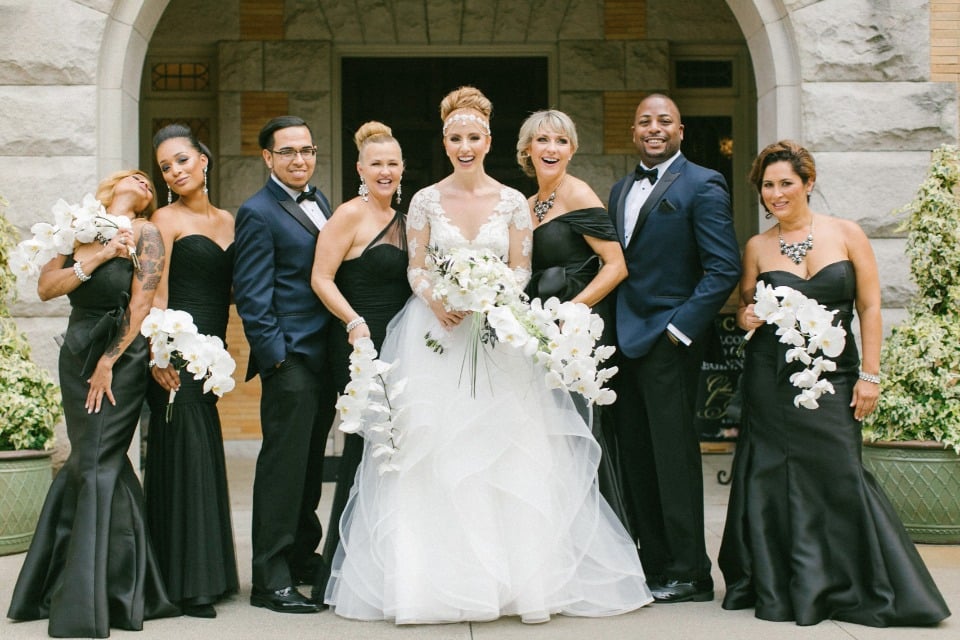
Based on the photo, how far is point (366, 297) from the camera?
541 cm

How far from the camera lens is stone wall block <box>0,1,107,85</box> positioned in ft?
23.8

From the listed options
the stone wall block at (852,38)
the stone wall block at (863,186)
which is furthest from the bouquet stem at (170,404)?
the stone wall block at (852,38)

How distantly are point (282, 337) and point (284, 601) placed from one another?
126 cm

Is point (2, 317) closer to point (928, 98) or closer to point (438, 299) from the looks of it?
point (438, 299)

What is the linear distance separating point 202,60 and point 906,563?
8330 millimetres

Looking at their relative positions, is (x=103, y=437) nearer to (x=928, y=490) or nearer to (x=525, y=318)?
(x=525, y=318)

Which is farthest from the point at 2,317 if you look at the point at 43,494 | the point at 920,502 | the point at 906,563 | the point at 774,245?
the point at 920,502

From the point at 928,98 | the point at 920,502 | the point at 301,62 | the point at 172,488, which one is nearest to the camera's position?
the point at 172,488

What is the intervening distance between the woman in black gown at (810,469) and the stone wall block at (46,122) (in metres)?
4.46

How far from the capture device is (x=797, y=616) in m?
4.95

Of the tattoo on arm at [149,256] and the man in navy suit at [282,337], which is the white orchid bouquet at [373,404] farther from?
the tattoo on arm at [149,256]

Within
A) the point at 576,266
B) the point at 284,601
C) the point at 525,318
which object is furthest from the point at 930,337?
the point at 284,601

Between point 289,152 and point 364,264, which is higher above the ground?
point 289,152

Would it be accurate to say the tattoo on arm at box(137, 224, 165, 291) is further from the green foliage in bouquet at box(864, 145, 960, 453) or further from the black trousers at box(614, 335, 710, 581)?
the green foliage in bouquet at box(864, 145, 960, 453)
